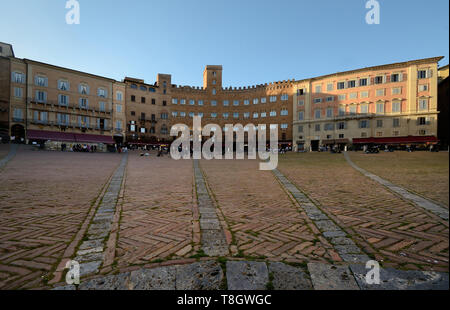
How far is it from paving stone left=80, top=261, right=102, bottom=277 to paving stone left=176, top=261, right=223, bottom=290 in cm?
86

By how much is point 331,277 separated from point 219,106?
5110 cm

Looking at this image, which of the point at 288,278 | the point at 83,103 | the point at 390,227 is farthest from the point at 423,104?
the point at 83,103

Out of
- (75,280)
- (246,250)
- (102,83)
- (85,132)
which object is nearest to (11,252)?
(75,280)

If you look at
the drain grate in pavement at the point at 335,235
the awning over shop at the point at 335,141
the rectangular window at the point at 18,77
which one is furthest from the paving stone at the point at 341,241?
the rectangular window at the point at 18,77

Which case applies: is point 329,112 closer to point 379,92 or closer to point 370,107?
point 370,107

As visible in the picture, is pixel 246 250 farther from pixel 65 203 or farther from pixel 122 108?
pixel 122 108

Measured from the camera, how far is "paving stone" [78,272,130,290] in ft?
6.67

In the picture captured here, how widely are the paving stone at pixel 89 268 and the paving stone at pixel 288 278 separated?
182 cm

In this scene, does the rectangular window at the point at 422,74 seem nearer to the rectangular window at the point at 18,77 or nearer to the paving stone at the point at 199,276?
the paving stone at the point at 199,276

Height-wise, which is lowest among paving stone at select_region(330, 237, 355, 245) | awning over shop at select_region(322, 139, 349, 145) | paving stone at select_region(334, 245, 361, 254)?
paving stone at select_region(334, 245, 361, 254)

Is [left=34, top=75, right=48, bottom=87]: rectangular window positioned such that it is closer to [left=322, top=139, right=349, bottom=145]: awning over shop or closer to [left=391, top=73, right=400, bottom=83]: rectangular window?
[left=322, top=139, right=349, bottom=145]: awning over shop

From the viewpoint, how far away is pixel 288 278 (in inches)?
85.9

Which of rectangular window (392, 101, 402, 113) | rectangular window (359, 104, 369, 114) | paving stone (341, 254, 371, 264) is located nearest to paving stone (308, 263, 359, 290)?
paving stone (341, 254, 371, 264)

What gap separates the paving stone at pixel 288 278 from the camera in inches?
81.0
